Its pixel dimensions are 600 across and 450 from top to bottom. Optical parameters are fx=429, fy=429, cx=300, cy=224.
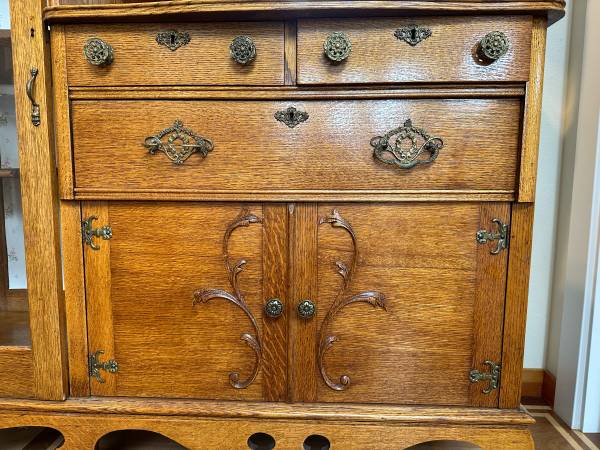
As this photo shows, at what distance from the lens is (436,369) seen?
0.89 meters

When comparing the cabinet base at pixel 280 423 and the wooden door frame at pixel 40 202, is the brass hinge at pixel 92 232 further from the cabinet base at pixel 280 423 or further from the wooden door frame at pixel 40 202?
the cabinet base at pixel 280 423

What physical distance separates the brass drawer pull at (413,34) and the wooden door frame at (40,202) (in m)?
0.71

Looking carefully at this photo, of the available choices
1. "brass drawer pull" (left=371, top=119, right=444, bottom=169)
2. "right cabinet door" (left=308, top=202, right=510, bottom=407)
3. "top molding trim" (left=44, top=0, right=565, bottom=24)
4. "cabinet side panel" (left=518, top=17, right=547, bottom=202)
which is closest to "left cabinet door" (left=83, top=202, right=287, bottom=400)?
"right cabinet door" (left=308, top=202, right=510, bottom=407)

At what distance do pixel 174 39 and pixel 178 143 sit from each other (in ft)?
0.66

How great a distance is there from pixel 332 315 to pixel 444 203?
0.32 meters

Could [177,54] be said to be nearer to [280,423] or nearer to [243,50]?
[243,50]

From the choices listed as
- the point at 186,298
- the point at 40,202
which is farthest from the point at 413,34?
the point at 40,202

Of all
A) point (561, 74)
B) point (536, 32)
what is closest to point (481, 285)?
point (536, 32)

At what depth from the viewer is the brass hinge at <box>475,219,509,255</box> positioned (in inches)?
33.4

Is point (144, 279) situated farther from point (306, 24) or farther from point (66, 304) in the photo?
point (306, 24)

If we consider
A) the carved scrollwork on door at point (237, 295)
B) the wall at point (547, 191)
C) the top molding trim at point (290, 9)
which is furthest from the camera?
the wall at point (547, 191)

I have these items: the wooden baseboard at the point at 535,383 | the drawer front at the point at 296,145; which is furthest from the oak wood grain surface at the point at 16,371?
the wooden baseboard at the point at 535,383

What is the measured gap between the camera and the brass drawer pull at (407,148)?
2.72ft

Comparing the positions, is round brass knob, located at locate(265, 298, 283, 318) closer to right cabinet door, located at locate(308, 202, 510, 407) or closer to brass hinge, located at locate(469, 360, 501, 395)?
right cabinet door, located at locate(308, 202, 510, 407)
